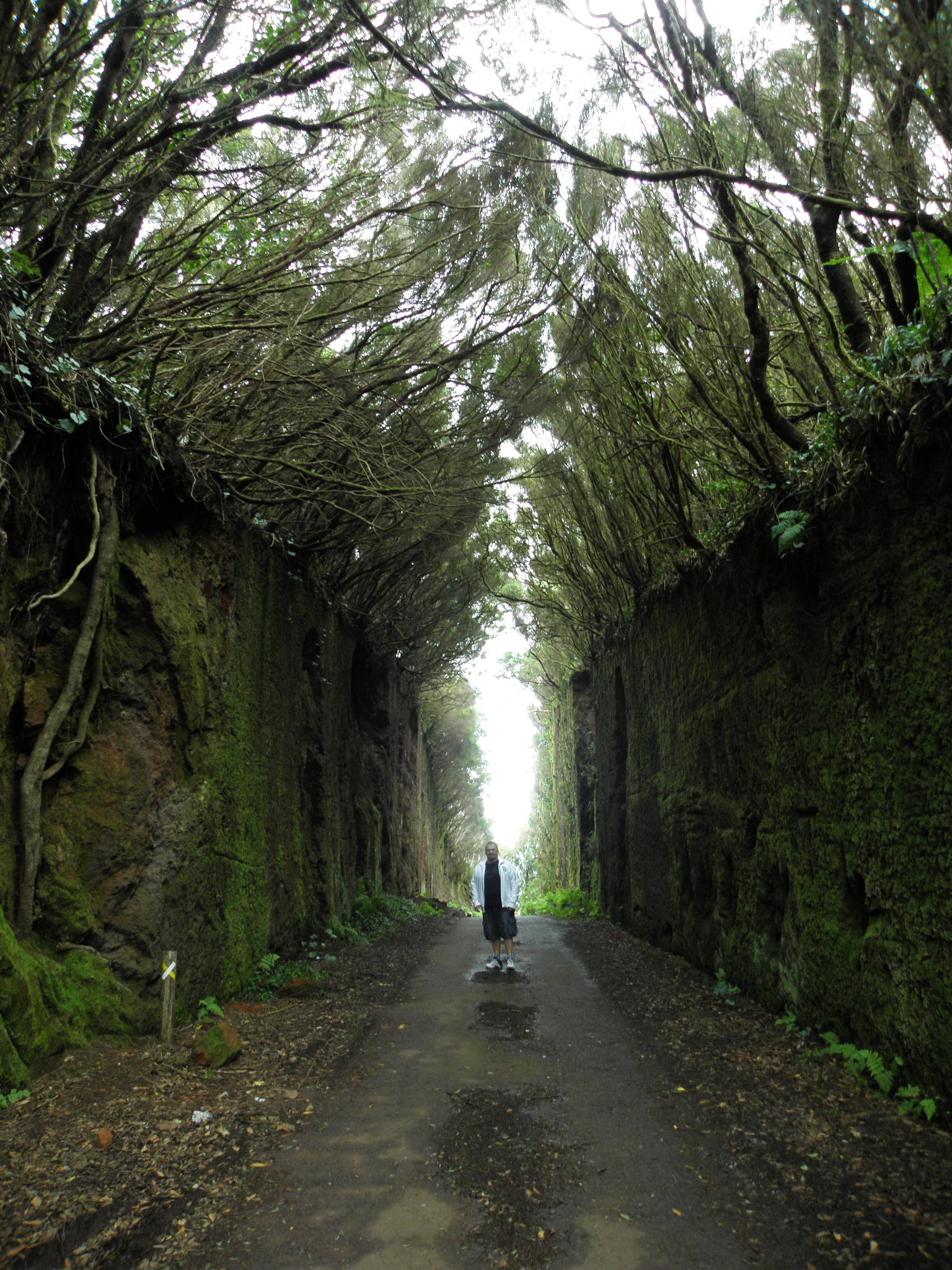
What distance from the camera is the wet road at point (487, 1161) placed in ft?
10.3

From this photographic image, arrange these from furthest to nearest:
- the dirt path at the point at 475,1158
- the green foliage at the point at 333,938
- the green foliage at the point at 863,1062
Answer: the green foliage at the point at 333,938 → the green foliage at the point at 863,1062 → the dirt path at the point at 475,1158

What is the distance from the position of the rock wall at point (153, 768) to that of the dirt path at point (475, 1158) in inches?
27.7

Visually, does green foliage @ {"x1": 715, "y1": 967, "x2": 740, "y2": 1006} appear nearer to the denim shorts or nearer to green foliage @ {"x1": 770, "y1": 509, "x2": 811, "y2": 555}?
the denim shorts

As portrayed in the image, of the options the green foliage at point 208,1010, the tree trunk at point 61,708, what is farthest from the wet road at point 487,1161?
the tree trunk at point 61,708

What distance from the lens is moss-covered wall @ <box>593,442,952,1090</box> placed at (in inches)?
166

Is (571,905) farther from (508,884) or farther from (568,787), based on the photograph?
(508,884)

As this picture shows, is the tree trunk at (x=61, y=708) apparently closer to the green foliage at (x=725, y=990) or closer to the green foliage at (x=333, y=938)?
the green foliage at (x=333, y=938)

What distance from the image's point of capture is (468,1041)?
620 cm

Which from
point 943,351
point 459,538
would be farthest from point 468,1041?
point 459,538

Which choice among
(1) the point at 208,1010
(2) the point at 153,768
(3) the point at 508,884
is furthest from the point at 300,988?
(3) the point at 508,884

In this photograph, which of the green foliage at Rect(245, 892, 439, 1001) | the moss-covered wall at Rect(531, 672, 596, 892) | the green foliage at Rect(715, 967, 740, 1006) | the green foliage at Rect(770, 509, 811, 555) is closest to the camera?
the green foliage at Rect(770, 509, 811, 555)

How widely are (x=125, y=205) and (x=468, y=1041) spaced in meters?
6.86

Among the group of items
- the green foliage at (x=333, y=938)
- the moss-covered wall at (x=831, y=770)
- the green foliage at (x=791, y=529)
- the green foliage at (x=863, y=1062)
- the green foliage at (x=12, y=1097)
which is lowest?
the green foliage at (x=333, y=938)

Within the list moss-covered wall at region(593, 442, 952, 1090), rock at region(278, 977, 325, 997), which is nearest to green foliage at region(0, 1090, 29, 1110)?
rock at region(278, 977, 325, 997)
